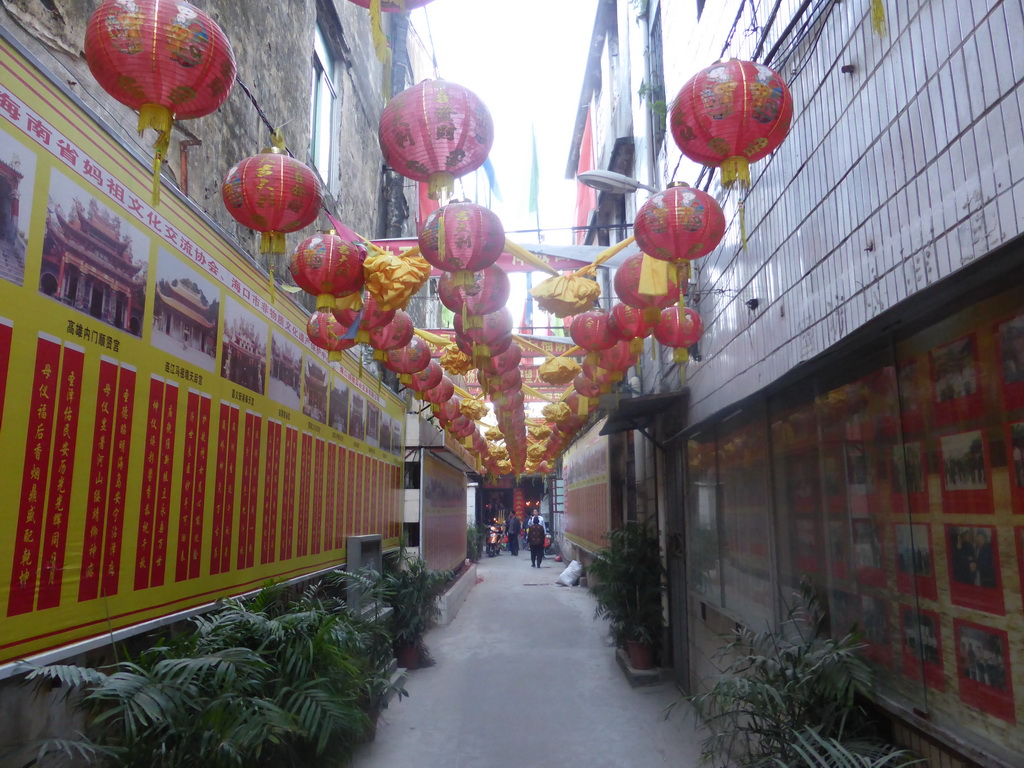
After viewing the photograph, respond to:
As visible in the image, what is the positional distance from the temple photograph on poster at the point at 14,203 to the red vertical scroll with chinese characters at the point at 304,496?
3.93 m

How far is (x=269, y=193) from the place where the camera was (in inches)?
161

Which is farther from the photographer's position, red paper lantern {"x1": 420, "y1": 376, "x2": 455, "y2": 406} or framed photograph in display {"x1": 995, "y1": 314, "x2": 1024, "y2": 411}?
red paper lantern {"x1": 420, "y1": 376, "x2": 455, "y2": 406}

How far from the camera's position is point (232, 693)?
10.3 ft

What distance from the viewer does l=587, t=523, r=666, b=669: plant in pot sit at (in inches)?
331

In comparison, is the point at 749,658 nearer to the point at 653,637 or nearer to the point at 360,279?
the point at 360,279

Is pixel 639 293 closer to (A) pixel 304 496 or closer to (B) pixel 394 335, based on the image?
(B) pixel 394 335

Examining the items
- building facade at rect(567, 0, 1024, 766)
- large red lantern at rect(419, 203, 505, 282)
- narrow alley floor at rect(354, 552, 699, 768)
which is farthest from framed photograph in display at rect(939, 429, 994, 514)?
narrow alley floor at rect(354, 552, 699, 768)

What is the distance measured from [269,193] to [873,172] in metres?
3.22

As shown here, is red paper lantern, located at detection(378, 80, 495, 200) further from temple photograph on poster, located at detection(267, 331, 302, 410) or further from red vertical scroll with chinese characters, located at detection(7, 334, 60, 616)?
temple photograph on poster, located at detection(267, 331, 302, 410)

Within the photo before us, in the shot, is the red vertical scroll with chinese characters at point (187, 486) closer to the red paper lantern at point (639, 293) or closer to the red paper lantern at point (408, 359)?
the red paper lantern at point (408, 359)

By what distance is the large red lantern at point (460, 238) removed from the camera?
412 cm

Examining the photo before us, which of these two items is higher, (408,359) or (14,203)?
(408,359)

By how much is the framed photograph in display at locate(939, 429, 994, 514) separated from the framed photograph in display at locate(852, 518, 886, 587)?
60 cm

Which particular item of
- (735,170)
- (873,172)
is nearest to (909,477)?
(873,172)
